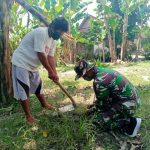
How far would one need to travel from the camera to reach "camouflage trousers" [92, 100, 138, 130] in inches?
156

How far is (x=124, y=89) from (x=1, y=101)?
8.38 ft

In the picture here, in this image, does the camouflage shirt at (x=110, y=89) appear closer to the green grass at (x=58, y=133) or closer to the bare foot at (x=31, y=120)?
the green grass at (x=58, y=133)

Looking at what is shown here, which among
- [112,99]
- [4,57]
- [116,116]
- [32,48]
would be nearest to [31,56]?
[32,48]

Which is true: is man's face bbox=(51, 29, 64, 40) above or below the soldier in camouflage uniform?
above

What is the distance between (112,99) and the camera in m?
4.06

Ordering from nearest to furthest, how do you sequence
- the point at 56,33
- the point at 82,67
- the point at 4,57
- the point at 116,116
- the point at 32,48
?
1. the point at 82,67
2. the point at 116,116
3. the point at 56,33
4. the point at 32,48
5. the point at 4,57

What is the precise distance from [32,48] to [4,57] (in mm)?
1198

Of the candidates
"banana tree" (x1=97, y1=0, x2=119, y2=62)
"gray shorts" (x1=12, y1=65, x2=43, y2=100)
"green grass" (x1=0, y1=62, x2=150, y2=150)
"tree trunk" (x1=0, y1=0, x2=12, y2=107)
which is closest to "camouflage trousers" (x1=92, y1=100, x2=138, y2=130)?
"green grass" (x1=0, y1=62, x2=150, y2=150)

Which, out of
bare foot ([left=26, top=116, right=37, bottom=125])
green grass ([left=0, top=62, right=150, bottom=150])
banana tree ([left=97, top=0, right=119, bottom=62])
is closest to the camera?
green grass ([left=0, top=62, right=150, bottom=150])

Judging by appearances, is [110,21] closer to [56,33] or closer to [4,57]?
[4,57]

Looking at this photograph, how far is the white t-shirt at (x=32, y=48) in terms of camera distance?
4.08 meters

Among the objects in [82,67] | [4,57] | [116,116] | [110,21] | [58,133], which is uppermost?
[110,21]

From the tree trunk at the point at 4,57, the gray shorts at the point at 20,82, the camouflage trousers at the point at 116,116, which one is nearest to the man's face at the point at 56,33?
the gray shorts at the point at 20,82

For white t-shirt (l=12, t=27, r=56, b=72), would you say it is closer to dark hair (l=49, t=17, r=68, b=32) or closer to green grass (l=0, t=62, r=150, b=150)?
dark hair (l=49, t=17, r=68, b=32)
